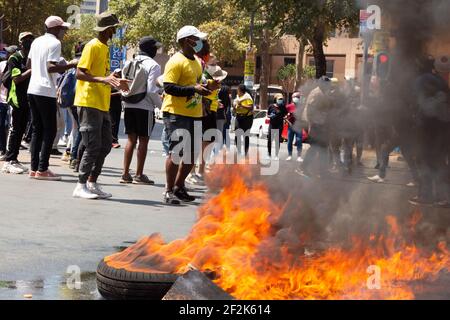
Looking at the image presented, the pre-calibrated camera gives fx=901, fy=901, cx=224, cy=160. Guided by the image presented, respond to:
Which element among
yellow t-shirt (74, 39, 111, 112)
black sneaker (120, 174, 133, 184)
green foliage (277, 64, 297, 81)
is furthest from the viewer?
green foliage (277, 64, 297, 81)

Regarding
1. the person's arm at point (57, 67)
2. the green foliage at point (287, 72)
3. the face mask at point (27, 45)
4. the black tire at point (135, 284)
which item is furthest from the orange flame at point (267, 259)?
the green foliage at point (287, 72)

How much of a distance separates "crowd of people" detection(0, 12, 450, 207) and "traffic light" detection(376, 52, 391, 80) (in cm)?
15

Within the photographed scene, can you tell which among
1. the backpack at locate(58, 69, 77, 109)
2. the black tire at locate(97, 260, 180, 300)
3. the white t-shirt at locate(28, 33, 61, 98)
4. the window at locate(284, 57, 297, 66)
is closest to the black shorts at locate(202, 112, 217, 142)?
the white t-shirt at locate(28, 33, 61, 98)

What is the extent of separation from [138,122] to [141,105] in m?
0.24

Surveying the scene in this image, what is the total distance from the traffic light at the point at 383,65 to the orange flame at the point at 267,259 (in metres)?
0.89

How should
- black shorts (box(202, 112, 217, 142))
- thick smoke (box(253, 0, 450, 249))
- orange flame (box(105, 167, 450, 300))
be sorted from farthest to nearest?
black shorts (box(202, 112, 217, 142)) < thick smoke (box(253, 0, 450, 249)) < orange flame (box(105, 167, 450, 300))

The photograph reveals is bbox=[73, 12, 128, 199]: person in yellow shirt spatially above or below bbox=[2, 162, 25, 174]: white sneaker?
above

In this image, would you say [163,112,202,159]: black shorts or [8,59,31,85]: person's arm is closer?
[163,112,202,159]: black shorts

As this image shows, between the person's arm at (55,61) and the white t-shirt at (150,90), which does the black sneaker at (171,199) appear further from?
the person's arm at (55,61)

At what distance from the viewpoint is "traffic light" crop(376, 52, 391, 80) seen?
5.50m

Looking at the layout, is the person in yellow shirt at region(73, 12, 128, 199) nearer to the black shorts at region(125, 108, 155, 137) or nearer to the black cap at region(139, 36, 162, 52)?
the black shorts at region(125, 108, 155, 137)

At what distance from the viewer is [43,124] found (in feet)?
33.0

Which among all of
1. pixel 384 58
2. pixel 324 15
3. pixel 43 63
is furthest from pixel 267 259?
pixel 43 63

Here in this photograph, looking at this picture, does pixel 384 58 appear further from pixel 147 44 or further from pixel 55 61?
pixel 147 44
